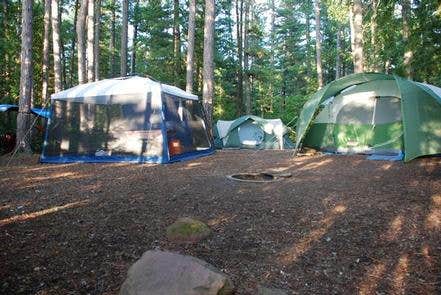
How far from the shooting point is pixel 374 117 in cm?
1155

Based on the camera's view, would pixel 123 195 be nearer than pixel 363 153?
Yes

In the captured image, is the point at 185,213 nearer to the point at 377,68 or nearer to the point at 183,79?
the point at 183,79

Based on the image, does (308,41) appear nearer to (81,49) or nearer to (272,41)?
→ (272,41)

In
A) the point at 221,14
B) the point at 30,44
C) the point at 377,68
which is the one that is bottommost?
the point at 30,44

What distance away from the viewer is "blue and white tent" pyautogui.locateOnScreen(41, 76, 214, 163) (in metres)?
10.0

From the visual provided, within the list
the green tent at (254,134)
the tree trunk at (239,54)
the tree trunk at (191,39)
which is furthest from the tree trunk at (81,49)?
the tree trunk at (239,54)

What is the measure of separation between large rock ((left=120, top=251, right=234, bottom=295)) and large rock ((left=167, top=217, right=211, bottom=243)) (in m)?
1.04

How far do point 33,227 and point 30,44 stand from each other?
7.84 m

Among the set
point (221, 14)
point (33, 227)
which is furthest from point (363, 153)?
point (221, 14)

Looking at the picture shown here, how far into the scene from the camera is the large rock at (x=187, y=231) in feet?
14.0

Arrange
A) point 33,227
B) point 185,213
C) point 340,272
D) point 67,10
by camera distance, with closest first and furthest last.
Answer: point 340,272
point 33,227
point 185,213
point 67,10

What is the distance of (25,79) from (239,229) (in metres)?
8.71

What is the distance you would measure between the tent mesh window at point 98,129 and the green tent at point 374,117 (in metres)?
4.54

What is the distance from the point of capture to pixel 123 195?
6.05 meters
